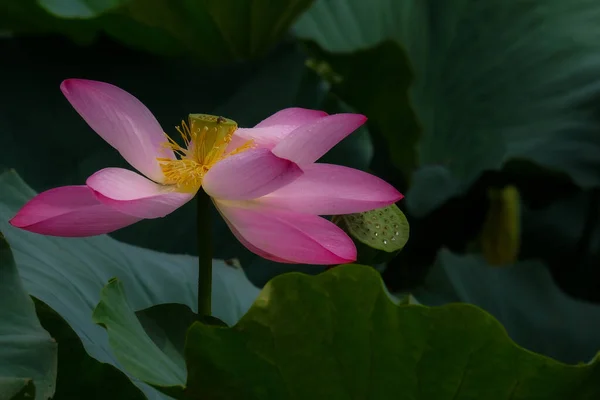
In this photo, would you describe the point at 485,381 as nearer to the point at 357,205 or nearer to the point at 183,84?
the point at 357,205

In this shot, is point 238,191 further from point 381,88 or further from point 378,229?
point 381,88

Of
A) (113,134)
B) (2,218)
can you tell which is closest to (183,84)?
(2,218)

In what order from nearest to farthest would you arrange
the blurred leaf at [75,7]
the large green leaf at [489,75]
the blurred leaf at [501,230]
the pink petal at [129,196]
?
the pink petal at [129,196] → the blurred leaf at [75,7] → the large green leaf at [489,75] → the blurred leaf at [501,230]

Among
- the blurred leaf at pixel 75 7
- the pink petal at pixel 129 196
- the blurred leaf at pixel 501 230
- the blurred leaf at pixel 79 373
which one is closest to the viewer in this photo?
the pink petal at pixel 129 196

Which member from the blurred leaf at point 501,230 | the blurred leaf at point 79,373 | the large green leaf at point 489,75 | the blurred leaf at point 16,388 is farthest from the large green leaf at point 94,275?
the blurred leaf at point 501,230

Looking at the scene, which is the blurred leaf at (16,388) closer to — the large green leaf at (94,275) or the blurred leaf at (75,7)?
the large green leaf at (94,275)

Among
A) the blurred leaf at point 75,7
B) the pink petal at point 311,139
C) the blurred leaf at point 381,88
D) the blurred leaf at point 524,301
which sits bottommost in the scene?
the blurred leaf at point 524,301

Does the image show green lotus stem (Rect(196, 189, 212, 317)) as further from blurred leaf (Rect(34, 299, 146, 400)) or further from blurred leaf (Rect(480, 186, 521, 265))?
blurred leaf (Rect(480, 186, 521, 265))
